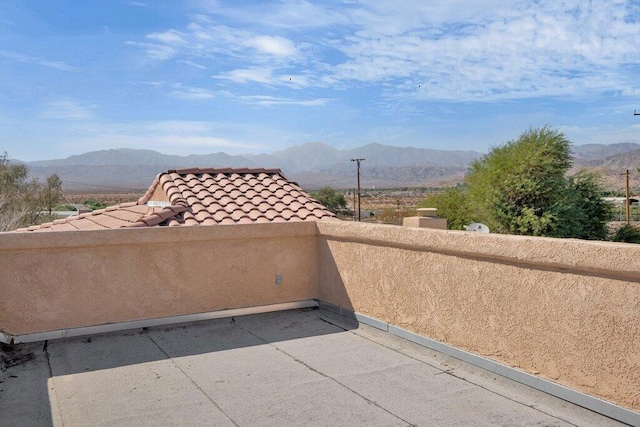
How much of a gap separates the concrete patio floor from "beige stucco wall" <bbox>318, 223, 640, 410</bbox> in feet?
1.07

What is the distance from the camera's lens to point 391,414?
17.3 ft

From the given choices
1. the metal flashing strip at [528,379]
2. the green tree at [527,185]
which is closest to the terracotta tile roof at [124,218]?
the metal flashing strip at [528,379]

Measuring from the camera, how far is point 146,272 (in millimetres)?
8164

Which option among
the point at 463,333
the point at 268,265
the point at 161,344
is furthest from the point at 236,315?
the point at 463,333

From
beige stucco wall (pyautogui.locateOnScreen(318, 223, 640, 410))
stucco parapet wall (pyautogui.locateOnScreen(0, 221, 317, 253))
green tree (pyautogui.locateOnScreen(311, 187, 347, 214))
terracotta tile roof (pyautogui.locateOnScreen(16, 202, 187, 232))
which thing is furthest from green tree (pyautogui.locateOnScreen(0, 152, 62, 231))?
beige stucco wall (pyautogui.locateOnScreen(318, 223, 640, 410))

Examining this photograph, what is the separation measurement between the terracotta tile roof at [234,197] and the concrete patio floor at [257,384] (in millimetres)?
2430

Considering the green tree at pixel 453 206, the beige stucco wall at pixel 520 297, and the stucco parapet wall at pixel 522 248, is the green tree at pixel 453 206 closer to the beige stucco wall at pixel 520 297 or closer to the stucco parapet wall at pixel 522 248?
the beige stucco wall at pixel 520 297

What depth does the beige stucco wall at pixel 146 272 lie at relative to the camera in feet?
24.5

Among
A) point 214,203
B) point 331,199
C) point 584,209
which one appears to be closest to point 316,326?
point 214,203

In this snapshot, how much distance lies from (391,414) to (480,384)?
124 cm

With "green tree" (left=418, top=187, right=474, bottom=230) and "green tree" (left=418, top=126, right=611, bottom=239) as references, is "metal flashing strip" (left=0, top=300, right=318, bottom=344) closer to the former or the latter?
"green tree" (left=418, top=126, right=611, bottom=239)

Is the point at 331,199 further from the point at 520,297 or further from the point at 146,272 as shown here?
the point at 520,297

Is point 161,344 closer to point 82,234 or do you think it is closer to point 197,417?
point 82,234

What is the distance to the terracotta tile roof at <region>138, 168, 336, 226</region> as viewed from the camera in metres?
9.95
